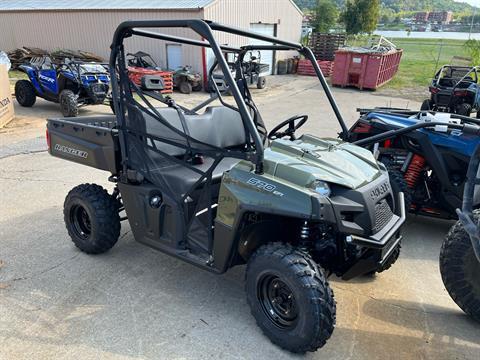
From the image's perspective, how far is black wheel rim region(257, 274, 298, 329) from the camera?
2.63 m

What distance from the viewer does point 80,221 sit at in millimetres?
3863

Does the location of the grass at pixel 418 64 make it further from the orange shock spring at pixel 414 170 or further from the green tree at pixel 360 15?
the orange shock spring at pixel 414 170

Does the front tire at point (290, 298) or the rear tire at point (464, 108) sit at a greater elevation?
the front tire at point (290, 298)

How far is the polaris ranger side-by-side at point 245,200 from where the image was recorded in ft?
8.13

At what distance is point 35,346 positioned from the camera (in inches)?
105

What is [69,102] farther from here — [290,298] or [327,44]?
[327,44]

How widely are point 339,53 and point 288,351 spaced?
15258 mm

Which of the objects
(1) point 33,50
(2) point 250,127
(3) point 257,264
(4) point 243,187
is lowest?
(1) point 33,50

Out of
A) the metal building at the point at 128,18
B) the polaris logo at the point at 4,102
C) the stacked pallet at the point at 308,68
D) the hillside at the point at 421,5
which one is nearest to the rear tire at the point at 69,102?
the polaris logo at the point at 4,102

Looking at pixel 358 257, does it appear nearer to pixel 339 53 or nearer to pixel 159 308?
pixel 159 308

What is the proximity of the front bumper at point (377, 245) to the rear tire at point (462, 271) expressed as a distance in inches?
15.6

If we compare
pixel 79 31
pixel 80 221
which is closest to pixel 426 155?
pixel 80 221

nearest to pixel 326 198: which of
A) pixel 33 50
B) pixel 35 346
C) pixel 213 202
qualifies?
pixel 213 202

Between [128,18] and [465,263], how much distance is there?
600 inches
